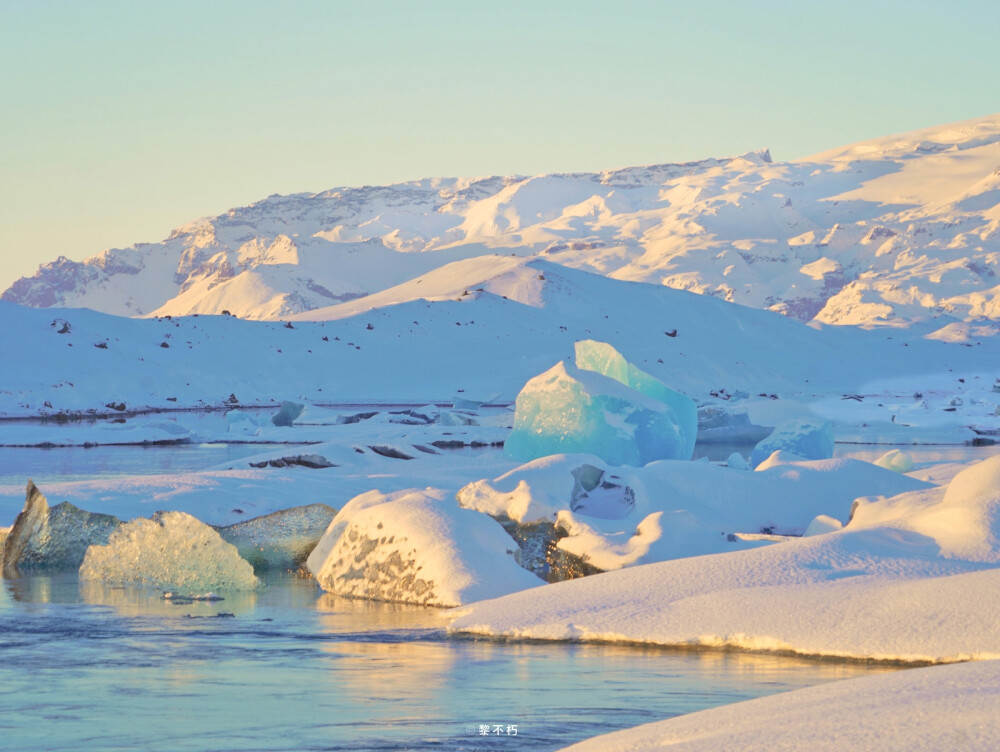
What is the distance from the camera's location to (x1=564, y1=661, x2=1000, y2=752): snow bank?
14.0 ft

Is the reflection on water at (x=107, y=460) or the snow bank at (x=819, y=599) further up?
the snow bank at (x=819, y=599)

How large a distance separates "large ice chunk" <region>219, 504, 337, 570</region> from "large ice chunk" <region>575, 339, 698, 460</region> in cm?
747

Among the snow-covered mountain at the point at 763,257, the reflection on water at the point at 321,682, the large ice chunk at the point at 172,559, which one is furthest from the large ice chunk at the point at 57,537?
the snow-covered mountain at the point at 763,257

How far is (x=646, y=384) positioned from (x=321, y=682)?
13.7 meters

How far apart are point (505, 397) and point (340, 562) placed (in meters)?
36.5

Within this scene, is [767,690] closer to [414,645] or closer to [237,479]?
[414,645]

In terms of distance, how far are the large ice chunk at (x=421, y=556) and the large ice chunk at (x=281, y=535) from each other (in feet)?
2.57

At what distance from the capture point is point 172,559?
10539mm

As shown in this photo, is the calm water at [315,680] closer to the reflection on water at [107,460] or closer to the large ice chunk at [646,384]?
the reflection on water at [107,460]

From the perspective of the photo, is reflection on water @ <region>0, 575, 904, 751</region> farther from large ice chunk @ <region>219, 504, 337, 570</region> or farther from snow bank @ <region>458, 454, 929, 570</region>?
snow bank @ <region>458, 454, 929, 570</region>

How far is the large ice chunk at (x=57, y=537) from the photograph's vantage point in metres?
11.3

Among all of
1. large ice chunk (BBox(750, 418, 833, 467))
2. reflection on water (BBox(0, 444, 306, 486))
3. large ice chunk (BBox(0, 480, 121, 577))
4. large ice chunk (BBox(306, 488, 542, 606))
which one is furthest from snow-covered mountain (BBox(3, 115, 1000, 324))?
large ice chunk (BBox(306, 488, 542, 606))

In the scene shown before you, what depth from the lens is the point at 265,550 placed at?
11336mm

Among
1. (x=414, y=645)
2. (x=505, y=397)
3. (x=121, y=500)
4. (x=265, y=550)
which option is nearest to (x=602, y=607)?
(x=414, y=645)
